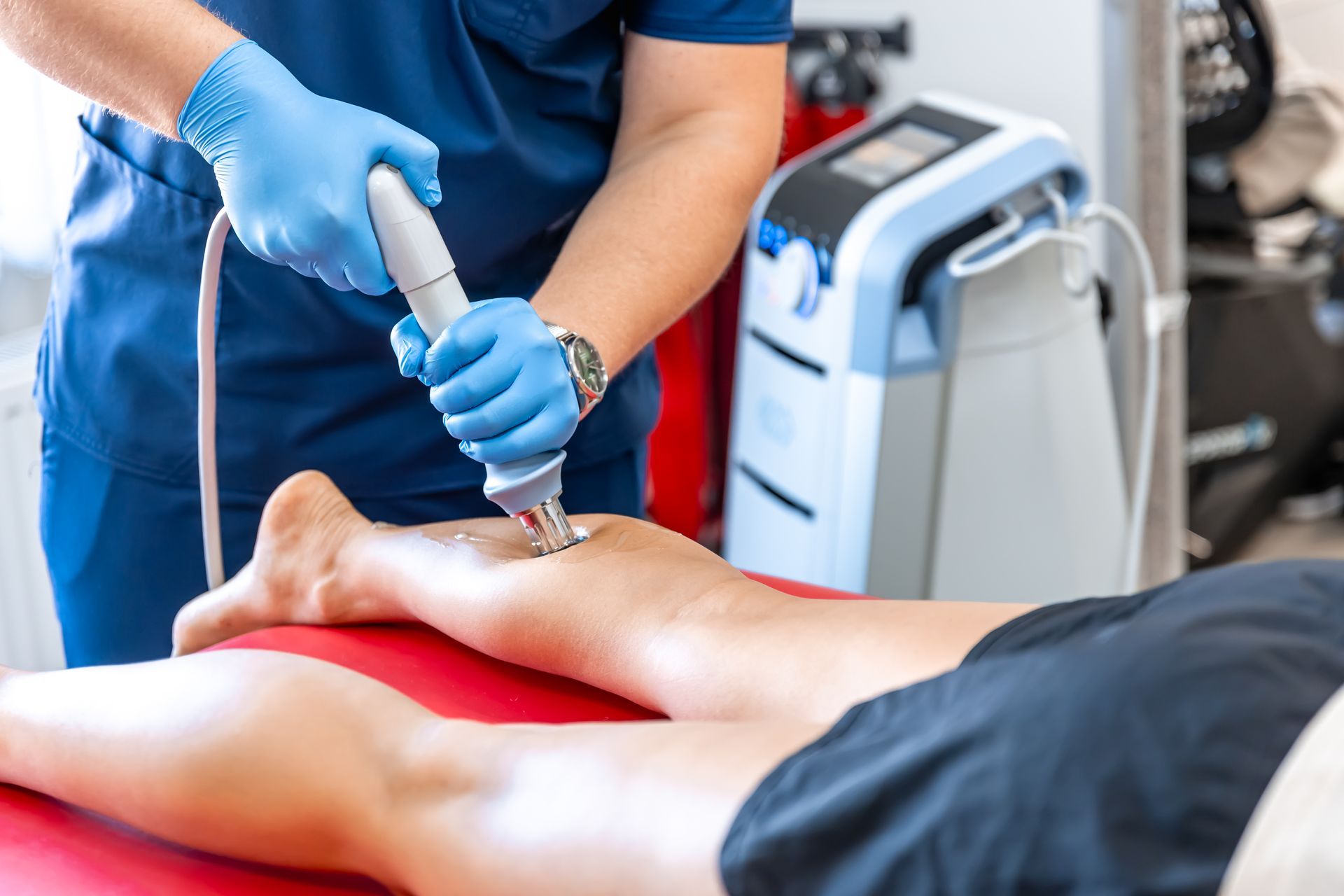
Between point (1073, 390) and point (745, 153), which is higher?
point (745, 153)

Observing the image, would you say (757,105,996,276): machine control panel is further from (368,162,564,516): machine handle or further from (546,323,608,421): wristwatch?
(368,162,564,516): machine handle

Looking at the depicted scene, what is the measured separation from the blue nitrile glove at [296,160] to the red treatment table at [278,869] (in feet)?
0.98

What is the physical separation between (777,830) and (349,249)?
46cm

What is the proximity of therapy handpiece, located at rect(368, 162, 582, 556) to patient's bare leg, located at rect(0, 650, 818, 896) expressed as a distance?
16 cm

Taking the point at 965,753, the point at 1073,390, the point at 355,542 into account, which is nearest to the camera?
the point at 965,753

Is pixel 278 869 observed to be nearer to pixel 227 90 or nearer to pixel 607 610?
pixel 607 610

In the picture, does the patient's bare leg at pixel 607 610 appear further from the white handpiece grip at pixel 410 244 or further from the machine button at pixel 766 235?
the machine button at pixel 766 235

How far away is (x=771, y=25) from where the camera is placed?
3.63ft

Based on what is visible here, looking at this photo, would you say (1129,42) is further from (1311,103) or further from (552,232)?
(552,232)

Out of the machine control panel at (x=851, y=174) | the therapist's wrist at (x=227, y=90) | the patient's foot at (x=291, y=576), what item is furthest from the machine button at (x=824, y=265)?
the therapist's wrist at (x=227, y=90)

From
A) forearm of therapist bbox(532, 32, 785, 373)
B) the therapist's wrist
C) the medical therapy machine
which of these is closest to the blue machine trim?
the medical therapy machine

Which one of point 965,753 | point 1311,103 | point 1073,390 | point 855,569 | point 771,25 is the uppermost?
point 771,25

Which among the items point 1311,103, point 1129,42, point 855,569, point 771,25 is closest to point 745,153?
point 771,25

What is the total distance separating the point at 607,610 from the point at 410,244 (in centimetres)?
30
